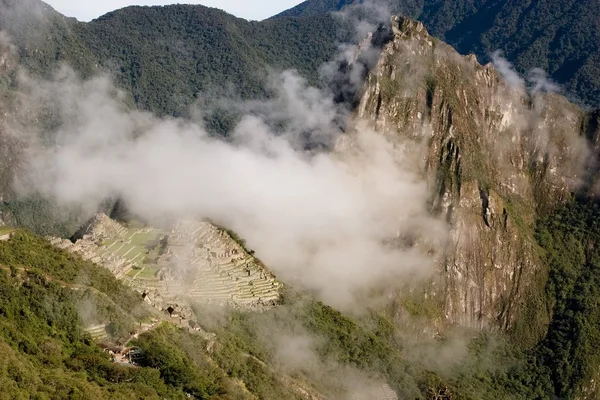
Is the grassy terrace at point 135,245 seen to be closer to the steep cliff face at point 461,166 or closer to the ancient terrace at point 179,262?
the ancient terrace at point 179,262

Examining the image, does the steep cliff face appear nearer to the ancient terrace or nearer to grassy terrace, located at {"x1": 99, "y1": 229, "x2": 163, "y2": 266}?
the ancient terrace

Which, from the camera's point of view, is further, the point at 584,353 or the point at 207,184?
the point at 584,353

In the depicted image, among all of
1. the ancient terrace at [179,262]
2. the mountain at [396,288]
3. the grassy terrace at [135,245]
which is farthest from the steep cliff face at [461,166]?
the grassy terrace at [135,245]

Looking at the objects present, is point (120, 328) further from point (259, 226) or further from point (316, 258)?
point (316, 258)

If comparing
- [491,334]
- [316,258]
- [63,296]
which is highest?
[63,296]

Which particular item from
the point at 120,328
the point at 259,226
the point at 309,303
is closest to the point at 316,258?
the point at 259,226

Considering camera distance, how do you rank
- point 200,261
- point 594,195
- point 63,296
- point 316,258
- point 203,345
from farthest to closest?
point 594,195
point 316,258
point 200,261
point 203,345
point 63,296

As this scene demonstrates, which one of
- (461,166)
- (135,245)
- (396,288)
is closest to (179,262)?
(135,245)
